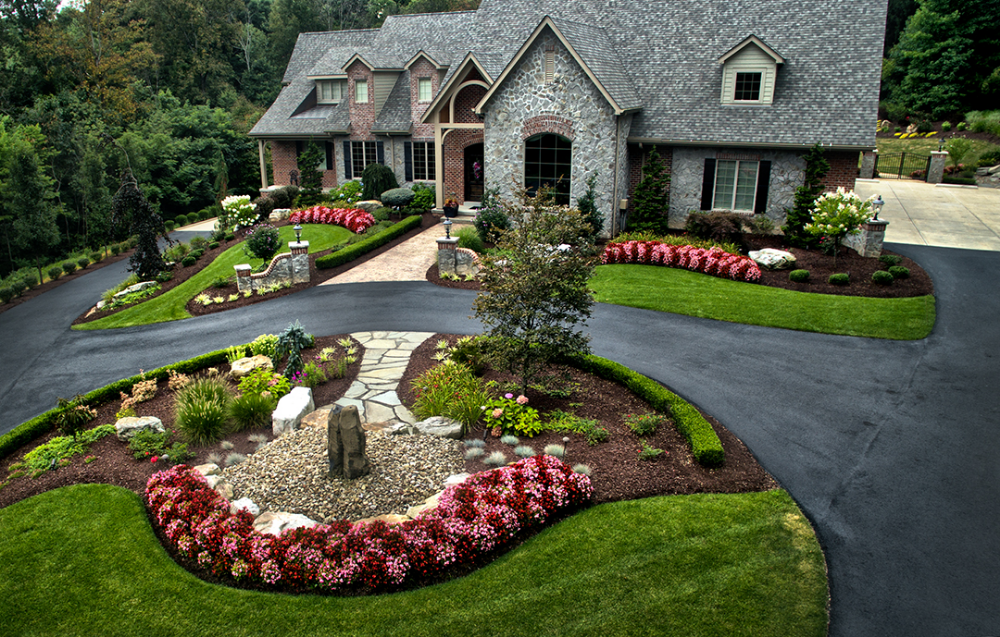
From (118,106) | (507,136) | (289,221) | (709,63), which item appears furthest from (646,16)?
(118,106)

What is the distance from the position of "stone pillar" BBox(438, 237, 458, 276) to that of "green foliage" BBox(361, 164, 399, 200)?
10123 mm

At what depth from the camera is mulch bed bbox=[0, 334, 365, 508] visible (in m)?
9.34

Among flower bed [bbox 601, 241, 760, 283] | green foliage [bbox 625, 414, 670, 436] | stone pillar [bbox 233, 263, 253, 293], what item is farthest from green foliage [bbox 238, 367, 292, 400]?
flower bed [bbox 601, 241, 760, 283]

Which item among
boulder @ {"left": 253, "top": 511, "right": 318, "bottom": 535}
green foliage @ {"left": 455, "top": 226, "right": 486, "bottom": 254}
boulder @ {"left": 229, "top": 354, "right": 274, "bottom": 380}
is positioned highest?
green foliage @ {"left": 455, "top": 226, "right": 486, "bottom": 254}

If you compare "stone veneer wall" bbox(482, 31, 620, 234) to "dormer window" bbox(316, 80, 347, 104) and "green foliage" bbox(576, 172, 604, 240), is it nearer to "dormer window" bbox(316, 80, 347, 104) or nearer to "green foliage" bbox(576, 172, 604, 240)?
"green foliage" bbox(576, 172, 604, 240)

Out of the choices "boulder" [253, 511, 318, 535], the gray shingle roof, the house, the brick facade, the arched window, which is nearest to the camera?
"boulder" [253, 511, 318, 535]

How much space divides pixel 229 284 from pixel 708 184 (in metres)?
16.4

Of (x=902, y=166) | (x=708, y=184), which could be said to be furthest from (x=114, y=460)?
(x=902, y=166)

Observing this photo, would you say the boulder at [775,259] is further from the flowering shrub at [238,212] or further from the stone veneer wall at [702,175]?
the flowering shrub at [238,212]

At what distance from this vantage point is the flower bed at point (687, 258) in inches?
726

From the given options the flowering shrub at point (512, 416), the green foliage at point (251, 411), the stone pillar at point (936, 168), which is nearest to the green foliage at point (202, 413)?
the green foliage at point (251, 411)

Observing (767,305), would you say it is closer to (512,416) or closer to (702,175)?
(702,175)

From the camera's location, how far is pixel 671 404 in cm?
1091

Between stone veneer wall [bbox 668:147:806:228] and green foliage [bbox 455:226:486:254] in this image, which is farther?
stone veneer wall [bbox 668:147:806:228]
